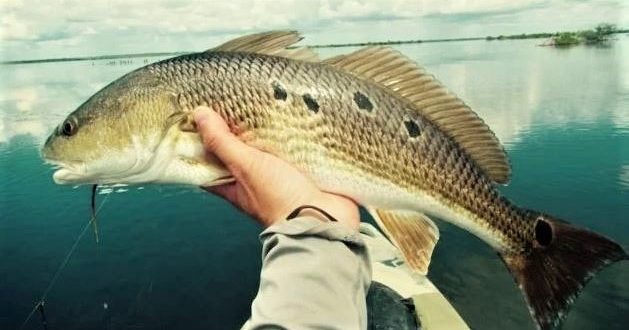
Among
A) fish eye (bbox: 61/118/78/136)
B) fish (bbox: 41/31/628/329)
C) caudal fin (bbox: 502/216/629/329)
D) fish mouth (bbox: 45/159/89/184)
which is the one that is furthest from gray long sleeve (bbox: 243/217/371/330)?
fish eye (bbox: 61/118/78/136)

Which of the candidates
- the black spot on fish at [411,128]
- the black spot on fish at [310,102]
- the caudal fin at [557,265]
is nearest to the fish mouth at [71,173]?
the black spot on fish at [310,102]

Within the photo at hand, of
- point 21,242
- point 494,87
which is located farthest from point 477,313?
point 494,87

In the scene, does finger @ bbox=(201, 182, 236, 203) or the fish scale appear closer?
finger @ bbox=(201, 182, 236, 203)

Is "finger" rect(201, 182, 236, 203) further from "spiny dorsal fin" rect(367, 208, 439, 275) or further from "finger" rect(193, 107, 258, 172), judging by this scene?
"spiny dorsal fin" rect(367, 208, 439, 275)

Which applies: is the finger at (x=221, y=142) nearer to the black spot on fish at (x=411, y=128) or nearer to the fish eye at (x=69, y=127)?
the fish eye at (x=69, y=127)

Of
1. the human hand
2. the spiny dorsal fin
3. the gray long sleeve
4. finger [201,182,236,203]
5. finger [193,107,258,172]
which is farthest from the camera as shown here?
the spiny dorsal fin

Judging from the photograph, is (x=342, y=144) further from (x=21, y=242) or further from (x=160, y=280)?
(x=21, y=242)

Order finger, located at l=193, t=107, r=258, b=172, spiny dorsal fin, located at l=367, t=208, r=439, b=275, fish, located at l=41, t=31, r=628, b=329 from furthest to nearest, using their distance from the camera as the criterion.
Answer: spiny dorsal fin, located at l=367, t=208, r=439, b=275
fish, located at l=41, t=31, r=628, b=329
finger, located at l=193, t=107, r=258, b=172
